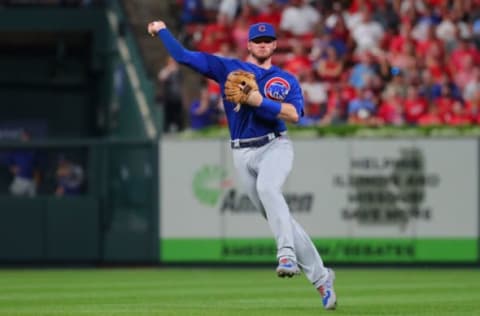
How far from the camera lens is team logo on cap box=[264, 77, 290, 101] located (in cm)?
944

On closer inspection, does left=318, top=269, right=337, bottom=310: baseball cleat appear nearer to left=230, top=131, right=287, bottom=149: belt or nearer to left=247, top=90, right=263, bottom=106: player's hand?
left=230, top=131, right=287, bottom=149: belt

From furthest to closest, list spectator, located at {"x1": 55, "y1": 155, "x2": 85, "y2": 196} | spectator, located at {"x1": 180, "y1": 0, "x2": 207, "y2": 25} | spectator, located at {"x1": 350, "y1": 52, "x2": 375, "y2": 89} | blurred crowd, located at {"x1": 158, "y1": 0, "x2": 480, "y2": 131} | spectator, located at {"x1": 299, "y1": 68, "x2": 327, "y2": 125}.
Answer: spectator, located at {"x1": 180, "y1": 0, "x2": 207, "y2": 25}
spectator, located at {"x1": 299, "y1": 68, "x2": 327, "y2": 125}
spectator, located at {"x1": 350, "y1": 52, "x2": 375, "y2": 89}
blurred crowd, located at {"x1": 158, "y1": 0, "x2": 480, "y2": 131}
spectator, located at {"x1": 55, "y1": 155, "x2": 85, "y2": 196}

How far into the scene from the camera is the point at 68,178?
63.1ft

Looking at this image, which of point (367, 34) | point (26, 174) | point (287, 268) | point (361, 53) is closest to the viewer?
point (287, 268)

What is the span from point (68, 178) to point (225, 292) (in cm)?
736

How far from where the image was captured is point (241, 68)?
373 inches

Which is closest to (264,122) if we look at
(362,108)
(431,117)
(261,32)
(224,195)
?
(261,32)

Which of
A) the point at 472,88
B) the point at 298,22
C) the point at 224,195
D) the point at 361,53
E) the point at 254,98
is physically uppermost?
the point at 298,22

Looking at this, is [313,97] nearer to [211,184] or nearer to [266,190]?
[211,184]

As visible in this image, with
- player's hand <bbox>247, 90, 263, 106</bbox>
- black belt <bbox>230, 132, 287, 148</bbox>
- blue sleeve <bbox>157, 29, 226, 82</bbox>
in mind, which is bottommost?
black belt <bbox>230, 132, 287, 148</bbox>

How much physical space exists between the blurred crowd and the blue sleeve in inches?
374


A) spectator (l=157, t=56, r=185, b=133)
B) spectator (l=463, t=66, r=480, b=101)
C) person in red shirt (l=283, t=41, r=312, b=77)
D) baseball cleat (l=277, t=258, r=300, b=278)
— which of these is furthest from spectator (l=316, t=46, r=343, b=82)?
baseball cleat (l=277, t=258, r=300, b=278)

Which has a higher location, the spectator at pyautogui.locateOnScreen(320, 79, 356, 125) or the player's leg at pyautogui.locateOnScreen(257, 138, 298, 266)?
the spectator at pyautogui.locateOnScreen(320, 79, 356, 125)

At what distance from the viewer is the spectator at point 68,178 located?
19.1m
